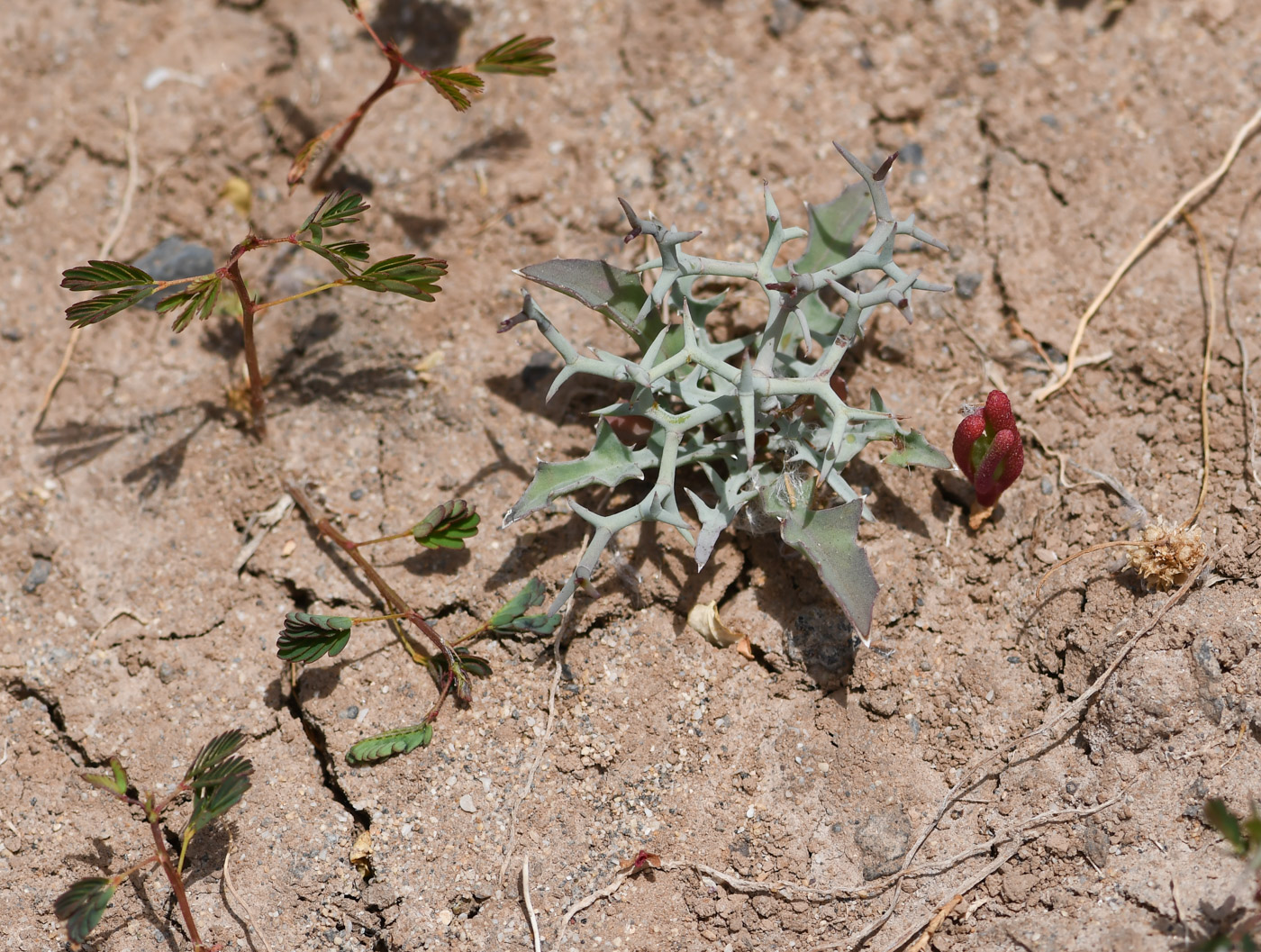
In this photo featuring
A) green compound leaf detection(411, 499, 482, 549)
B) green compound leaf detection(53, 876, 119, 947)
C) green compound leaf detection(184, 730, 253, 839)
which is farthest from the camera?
green compound leaf detection(411, 499, 482, 549)

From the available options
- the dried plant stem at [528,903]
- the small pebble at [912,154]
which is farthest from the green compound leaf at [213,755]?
the small pebble at [912,154]

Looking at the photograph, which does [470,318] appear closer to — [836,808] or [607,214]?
[607,214]

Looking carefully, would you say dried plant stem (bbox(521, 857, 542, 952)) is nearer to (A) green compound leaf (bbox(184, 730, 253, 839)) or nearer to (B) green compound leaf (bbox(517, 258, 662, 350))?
(A) green compound leaf (bbox(184, 730, 253, 839))

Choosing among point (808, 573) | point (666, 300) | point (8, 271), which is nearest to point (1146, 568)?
point (808, 573)

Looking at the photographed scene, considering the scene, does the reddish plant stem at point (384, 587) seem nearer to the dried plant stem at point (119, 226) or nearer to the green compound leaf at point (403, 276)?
the green compound leaf at point (403, 276)

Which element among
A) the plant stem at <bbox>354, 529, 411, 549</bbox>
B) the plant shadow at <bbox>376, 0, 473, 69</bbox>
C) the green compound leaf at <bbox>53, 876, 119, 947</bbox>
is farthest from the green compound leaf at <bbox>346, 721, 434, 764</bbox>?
the plant shadow at <bbox>376, 0, 473, 69</bbox>
